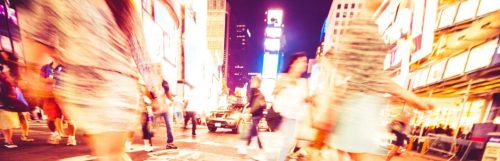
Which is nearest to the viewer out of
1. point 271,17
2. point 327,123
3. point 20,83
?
point 20,83

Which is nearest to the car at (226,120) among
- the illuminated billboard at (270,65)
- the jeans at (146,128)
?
the jeans at (146,128)

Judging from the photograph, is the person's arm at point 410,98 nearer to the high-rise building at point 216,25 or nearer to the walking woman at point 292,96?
the walking woman at point 292,96

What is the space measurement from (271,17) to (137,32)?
65892 mm

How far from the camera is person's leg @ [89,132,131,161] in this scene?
1511 mm

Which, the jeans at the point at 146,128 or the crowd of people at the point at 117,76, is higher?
the crowd of people at the point at 117,76

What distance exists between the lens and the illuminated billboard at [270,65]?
221 feet

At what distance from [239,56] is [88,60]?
169 meters

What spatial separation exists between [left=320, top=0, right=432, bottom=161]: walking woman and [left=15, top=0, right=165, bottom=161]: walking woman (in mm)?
1419

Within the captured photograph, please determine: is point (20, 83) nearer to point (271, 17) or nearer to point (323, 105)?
point (323, 105)

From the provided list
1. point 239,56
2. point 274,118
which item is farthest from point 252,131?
point 239,56

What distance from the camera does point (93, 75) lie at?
146 centimetres

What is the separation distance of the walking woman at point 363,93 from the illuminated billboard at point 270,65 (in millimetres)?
63684

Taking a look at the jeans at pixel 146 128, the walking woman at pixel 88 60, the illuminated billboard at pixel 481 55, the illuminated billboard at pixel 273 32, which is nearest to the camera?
the walking woman at pixel 88 60

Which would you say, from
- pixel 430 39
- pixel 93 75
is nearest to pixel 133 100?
pixel 93 75
